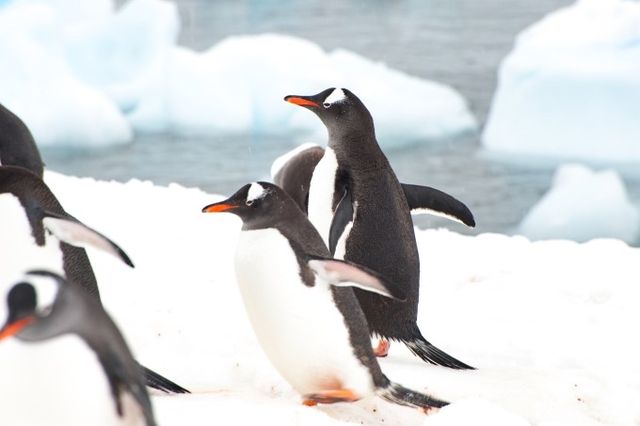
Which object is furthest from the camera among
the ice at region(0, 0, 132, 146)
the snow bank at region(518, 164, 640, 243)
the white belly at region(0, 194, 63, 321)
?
the ice at region(0, 0, 132, 146)

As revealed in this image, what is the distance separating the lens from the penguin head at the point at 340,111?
258cm

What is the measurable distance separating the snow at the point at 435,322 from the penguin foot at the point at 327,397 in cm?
5

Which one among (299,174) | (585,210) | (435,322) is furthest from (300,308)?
(585,210)

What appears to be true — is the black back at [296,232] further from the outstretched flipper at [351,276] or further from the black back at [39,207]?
the black back at [39,207]

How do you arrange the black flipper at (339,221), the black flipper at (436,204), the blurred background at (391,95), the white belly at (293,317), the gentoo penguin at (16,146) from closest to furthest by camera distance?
the white belly at (293,317) < the black flipper at (339,221) < the gentoo penguin at (16,146) < the black flipper at (436,204) < the blurred background at (391,95)

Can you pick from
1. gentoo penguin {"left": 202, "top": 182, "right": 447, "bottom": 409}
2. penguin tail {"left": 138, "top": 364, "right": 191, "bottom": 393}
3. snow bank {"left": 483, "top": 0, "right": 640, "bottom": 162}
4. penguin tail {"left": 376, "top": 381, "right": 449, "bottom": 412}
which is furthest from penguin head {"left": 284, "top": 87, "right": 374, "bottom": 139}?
snow bank {"left": 483, "top": 0, "right": 640, "bottom": 162}

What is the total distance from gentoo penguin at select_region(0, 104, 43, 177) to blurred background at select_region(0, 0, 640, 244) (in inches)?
220

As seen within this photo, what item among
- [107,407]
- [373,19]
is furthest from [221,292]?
[373,19]

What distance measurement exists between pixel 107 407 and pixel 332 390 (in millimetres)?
867

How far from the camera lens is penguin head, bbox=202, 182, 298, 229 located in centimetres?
205

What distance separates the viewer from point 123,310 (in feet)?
9.00

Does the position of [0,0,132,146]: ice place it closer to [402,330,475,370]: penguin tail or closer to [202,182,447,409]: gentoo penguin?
[402,330,475,370]: penguin tail

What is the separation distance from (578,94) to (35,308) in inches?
287

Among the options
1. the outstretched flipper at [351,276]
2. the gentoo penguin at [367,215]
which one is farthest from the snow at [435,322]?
the outstretched flipper at [351,276]
